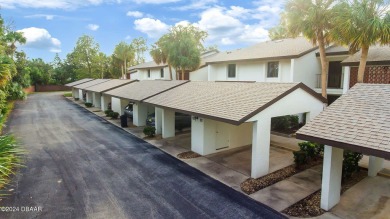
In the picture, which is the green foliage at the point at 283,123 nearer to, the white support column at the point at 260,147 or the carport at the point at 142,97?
the carport at the point at 142,97

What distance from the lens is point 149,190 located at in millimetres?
10125

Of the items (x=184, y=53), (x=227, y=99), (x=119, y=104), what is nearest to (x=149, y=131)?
(x=227, y=99)

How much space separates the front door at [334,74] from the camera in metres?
22.4

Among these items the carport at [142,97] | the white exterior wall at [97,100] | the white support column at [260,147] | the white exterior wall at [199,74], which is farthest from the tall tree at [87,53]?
the white support column at [260,147]

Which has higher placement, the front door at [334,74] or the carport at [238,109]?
the front door at [334,74]

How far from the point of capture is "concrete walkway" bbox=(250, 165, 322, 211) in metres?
9.12

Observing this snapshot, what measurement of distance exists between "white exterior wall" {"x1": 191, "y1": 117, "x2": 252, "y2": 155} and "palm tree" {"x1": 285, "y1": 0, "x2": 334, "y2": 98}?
7951mm

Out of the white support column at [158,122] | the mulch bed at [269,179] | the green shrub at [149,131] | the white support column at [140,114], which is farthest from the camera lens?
the white support column at [140,114]

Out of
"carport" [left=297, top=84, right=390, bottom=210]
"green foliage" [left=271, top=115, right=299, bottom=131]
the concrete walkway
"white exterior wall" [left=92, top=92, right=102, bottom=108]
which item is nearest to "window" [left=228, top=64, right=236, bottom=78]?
"green foliage" [left=271, top=115, right=299, bottom=131]

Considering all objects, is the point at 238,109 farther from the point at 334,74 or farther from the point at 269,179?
the point at 334,74

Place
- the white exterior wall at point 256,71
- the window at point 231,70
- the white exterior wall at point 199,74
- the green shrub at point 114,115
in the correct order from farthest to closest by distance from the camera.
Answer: the white exterior wall at point 199,74, the window at point 231,70, the green shrub at point 114,115, the white exterior wall at point 256,71

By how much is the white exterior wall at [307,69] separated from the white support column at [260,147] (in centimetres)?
1186

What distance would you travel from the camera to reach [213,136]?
1470 centimetres

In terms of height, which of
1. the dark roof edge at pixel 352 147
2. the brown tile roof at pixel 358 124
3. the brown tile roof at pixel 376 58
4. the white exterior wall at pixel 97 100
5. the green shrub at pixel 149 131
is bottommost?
the green shrub at pixel 149 131
